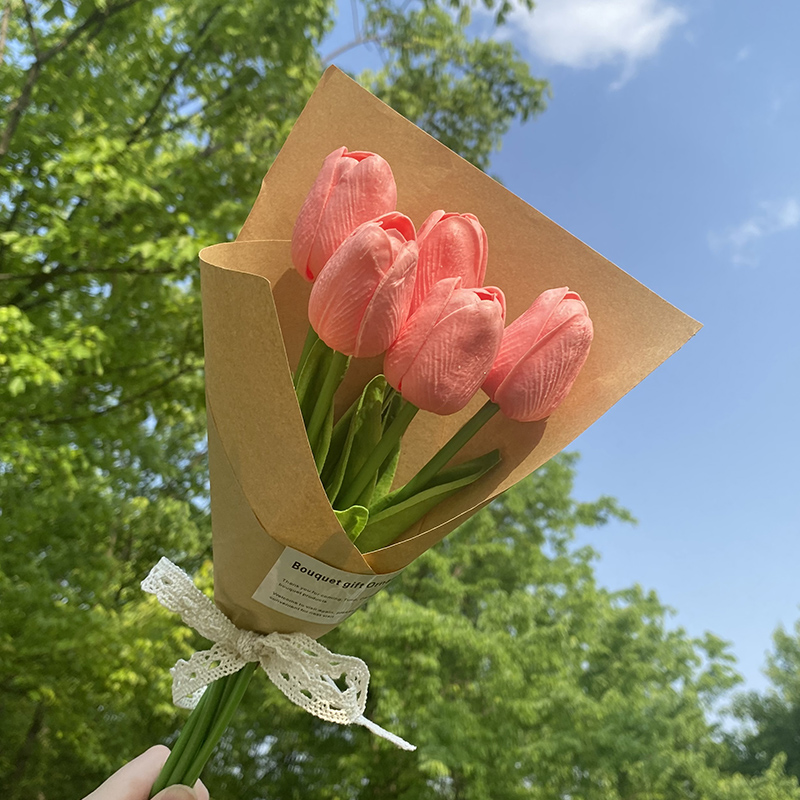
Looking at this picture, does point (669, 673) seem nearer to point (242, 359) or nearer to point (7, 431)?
point (7, 431)

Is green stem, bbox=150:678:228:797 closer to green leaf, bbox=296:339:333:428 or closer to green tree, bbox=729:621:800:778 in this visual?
green leaf, bbox=296:339:333:428

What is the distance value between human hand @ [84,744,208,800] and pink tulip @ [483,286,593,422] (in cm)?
61

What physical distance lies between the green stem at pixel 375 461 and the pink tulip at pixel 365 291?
100mm

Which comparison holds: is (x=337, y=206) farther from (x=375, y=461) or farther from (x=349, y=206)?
(x=375, y=461)

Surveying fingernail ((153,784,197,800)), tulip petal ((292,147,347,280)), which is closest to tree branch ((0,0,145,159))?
tulip petal ((292,147,347,280))

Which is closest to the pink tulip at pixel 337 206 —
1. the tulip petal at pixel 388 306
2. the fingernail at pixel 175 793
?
the tulip petal at pixel 388 306

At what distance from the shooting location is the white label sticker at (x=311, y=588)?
0.76m

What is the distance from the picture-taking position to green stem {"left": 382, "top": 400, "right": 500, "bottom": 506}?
81cm

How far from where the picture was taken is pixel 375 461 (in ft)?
2.58

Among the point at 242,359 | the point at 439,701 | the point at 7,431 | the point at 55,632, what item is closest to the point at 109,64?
the point at 7,431

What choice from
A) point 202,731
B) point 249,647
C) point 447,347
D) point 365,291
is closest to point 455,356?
point 447,347

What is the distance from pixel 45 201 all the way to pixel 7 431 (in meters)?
1.23

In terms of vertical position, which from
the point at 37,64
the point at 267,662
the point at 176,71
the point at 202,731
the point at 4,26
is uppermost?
the point at 176,71

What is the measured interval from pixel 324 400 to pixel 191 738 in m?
0.47
